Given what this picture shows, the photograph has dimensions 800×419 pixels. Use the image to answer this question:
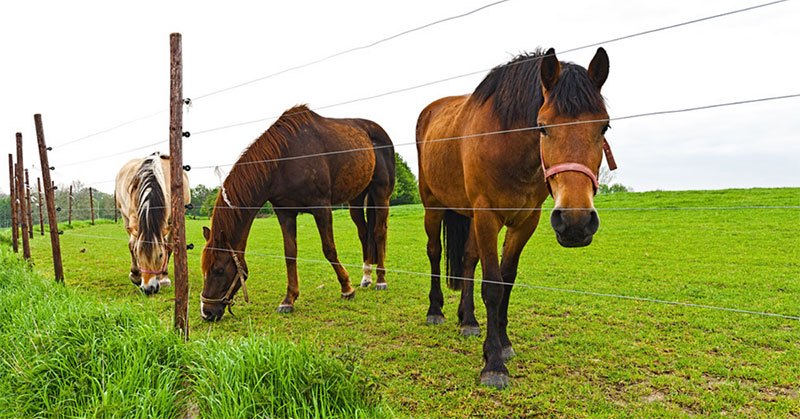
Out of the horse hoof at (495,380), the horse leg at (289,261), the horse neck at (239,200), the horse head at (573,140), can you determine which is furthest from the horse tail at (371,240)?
the horse head at (573,140)

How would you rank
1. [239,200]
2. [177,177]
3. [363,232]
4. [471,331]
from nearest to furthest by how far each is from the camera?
[177,177] < [471,331] < [239,200] < [363,232]

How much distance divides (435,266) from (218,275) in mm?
2287

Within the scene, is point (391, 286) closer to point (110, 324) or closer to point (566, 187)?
point (110, 324)

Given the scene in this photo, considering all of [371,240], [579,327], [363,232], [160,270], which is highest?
[363,232]

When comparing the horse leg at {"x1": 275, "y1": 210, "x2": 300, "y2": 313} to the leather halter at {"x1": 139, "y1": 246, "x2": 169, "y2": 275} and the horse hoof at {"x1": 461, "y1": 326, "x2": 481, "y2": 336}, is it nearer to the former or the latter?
→ the leather halter at {"x1": 139, "y1": 246, "x2": 169, "y2": 275}

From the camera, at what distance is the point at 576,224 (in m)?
2.15

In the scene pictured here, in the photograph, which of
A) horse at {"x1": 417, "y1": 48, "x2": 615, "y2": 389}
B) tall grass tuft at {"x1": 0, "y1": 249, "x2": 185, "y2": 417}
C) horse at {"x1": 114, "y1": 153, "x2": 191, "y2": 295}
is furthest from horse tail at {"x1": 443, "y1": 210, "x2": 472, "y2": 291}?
horse at {"x1": 114, "y1": 153, "x2": 191, "y2": 295}

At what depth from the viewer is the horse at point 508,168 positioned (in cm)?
225

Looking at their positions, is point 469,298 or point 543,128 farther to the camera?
point 469,298

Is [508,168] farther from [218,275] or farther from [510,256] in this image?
[218,275]

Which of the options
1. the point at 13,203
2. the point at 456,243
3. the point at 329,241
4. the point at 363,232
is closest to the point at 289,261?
the point at 329,241

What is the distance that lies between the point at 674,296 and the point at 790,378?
8.43 feet

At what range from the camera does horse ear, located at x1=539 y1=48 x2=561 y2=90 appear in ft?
7.86

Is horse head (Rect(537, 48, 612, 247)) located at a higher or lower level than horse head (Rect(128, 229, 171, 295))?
higher
